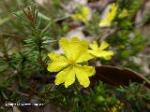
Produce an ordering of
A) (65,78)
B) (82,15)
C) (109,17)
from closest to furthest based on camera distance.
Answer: (65,78)
(109,17)
(82,15)

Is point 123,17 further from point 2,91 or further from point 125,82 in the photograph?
point 2,91

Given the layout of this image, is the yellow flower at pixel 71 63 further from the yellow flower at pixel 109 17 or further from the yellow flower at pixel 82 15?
the yellow flower at pixel 82 15

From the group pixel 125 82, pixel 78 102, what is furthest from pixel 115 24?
pixel 78 102

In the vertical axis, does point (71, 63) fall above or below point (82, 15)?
below

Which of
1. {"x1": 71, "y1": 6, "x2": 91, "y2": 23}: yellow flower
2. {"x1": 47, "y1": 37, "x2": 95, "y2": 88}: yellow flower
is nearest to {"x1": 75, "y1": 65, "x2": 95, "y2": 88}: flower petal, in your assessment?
{"x1": 47, "y1": 37, "x2": 95, "y2": 88}: yellow flower

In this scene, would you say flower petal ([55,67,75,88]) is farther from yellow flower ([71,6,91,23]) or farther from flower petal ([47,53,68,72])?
yellow flower ([71,6,91,23])

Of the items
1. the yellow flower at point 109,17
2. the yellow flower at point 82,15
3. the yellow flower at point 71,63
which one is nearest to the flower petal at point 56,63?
the yellow flower at point 71,63

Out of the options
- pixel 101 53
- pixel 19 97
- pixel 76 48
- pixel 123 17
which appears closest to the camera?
pixel 76 48

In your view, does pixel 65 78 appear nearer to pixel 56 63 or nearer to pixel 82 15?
pixel 56 63

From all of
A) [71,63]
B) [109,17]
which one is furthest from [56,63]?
[109,17]
